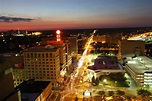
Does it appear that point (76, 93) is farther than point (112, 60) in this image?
No

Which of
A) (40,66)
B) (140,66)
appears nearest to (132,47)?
(140,66)

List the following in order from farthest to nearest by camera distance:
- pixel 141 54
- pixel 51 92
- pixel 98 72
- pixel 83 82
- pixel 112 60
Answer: pixel 141 54
pixel 112 60
pixel 98 72
pixel 83 82
pixel 51 92

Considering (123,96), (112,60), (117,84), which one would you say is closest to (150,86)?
(117,84)

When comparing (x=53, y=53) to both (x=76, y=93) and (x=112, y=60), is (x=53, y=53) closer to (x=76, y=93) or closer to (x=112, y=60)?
(x=76, y=93)

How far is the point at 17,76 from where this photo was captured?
3819 centimetres

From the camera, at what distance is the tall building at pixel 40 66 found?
122ft

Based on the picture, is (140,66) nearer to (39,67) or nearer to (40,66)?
(40,66)

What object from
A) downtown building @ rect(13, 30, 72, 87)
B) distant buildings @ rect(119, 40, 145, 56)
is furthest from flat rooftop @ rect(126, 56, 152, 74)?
downtown building @ rect(13, 30, 72, 87)

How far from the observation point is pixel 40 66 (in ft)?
123

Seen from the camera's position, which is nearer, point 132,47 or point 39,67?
point 39,67

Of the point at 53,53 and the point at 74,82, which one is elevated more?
the point at 53,53

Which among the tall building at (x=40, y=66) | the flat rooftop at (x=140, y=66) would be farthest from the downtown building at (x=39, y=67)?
the flat rooftop at (x=140, y=66)

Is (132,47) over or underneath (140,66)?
over

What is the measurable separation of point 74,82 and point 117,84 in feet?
26.1
